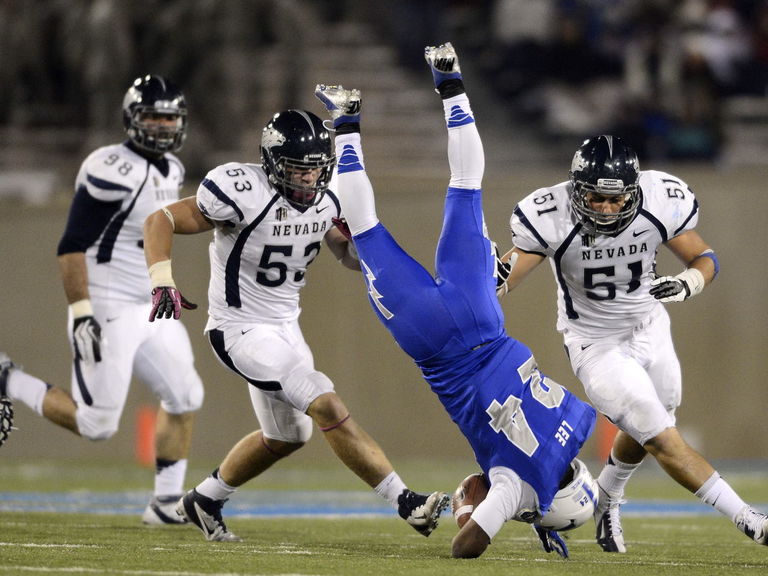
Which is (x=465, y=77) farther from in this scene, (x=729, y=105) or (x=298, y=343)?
(x=298, y=343)

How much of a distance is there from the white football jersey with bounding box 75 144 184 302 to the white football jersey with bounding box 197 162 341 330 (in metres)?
0.89

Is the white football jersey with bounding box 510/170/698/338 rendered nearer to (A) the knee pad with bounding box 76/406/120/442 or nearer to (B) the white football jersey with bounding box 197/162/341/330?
(B) the white football jersey with bounding box 197/162/341/330

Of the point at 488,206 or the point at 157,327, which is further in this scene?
the point at 488,206

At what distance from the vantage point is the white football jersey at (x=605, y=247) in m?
5.38

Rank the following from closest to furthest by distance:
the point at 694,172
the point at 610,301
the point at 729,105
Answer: the point at 610,301
the point at 694,172
the point at 729,105

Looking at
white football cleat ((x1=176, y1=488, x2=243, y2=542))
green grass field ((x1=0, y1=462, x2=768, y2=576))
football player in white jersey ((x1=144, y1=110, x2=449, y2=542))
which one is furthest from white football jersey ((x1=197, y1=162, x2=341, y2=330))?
green grass field ((x1=0, y1=462, x2=768, y2=576))

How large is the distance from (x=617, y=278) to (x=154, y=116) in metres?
2.34

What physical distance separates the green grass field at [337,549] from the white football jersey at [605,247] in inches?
36.7

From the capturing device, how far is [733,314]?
10695 millimetres

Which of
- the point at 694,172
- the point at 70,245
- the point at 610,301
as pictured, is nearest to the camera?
the point at 610,301

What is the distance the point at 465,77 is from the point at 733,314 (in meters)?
3.56

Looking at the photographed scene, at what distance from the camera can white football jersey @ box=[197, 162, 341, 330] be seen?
17.6 ft

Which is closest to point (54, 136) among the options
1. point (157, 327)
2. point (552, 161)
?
point (552, 161)

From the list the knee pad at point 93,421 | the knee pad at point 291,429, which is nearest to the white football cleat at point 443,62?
the knee pad at point 291,429
